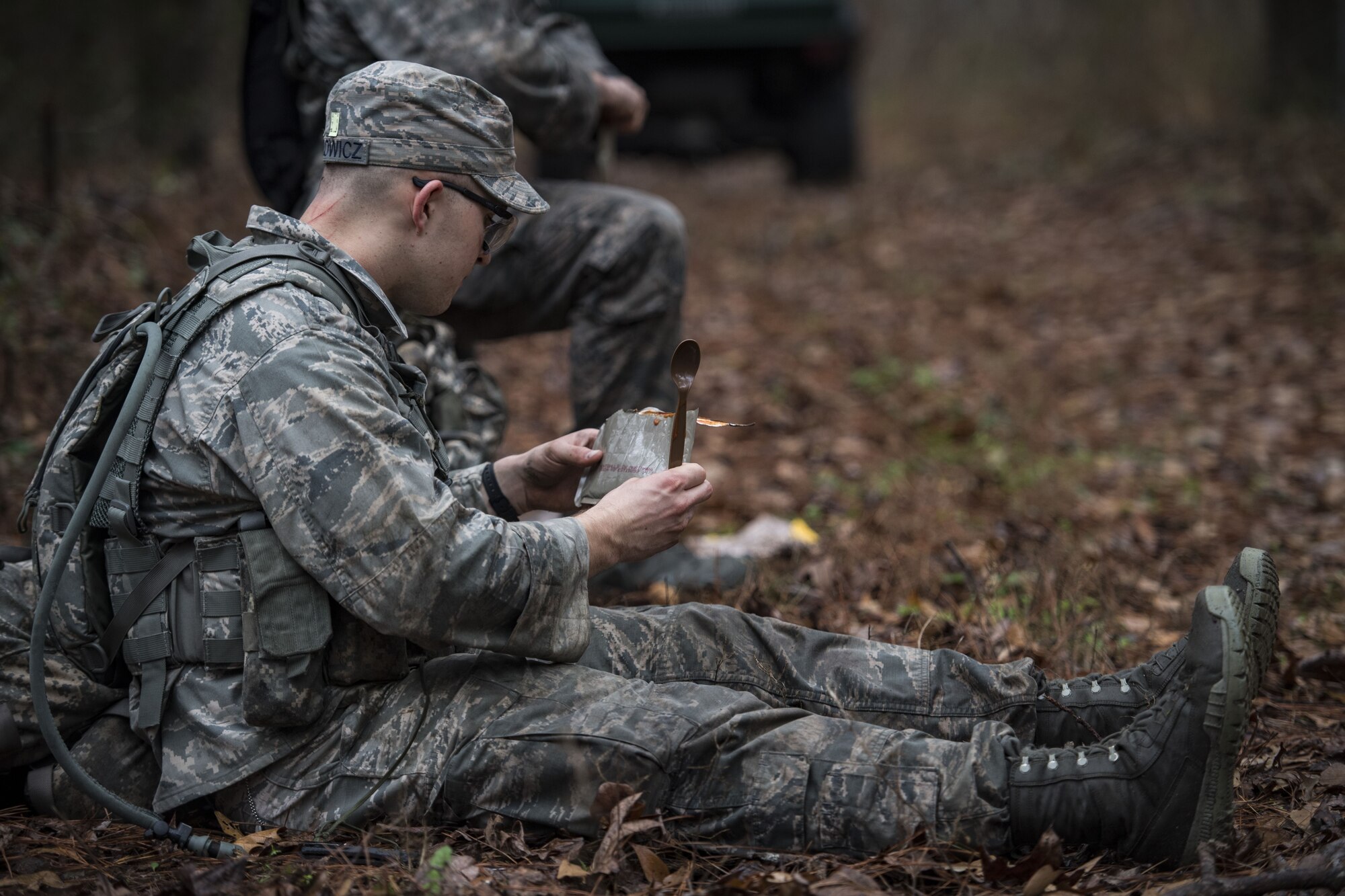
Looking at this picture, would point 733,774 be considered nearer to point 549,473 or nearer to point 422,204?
point 549,473

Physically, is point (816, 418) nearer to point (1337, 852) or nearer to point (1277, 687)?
point (1277, 687)

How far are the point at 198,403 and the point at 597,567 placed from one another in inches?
31.3

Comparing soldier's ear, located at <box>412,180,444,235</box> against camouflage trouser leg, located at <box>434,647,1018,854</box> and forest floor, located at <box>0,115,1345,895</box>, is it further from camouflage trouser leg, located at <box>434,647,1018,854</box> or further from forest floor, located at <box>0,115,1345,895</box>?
forest floor, located at <box>0,115,1345,895</box>

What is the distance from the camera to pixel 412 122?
7.73 ft

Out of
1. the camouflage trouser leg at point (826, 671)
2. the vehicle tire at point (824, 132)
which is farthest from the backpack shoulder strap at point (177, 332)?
the vehicle tire at point (824, 132)

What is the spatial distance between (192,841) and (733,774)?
103cm

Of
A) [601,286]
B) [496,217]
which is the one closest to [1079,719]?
[496,217]

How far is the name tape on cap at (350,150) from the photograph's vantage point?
7.73ft

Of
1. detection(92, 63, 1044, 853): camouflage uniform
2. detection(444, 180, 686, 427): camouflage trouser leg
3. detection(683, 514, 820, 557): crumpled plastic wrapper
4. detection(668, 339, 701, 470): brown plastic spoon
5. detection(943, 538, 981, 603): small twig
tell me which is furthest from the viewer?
detection(683, 514, 820, 557): crumpled plastic wrapper

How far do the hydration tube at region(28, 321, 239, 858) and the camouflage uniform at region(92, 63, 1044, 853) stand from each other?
6cm

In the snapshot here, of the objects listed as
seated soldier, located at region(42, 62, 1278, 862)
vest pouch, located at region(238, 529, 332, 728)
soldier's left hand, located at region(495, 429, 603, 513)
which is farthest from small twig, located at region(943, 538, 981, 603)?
vest pouch, located at region(238, 529, 332, 728)

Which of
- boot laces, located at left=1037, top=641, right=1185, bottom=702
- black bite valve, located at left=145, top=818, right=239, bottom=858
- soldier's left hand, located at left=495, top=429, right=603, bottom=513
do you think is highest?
soldier's left hand, located at left=495, top=429, right=603, bottom=513

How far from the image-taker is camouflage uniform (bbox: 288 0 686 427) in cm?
371

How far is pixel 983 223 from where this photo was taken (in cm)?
1012
